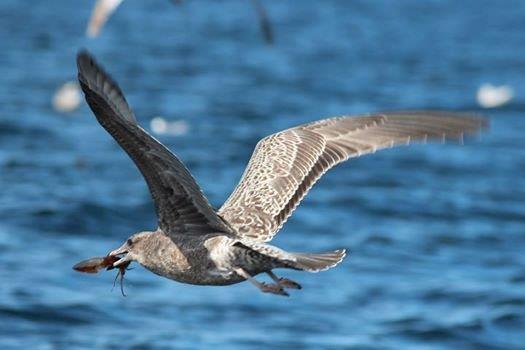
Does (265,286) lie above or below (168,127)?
below

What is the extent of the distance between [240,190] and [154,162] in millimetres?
1152

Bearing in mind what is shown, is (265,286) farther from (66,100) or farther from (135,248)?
(66,100)

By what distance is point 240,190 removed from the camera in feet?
22.5

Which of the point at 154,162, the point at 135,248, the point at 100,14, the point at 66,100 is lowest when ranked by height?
the point at 135,248

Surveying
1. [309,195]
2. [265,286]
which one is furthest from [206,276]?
[309,195]

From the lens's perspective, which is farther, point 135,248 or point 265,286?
point 135,248

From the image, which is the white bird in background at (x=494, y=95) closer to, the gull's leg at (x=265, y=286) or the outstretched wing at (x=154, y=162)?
the outstretched wing at (x=154, y=162)

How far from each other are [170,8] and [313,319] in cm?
1244

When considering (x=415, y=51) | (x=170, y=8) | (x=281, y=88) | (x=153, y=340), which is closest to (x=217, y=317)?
(x=153, y=340)

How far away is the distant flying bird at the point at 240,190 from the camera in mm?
5691

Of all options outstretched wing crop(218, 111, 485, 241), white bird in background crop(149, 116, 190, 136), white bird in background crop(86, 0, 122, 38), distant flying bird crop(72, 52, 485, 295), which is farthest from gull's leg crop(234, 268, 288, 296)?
white bird in background crop(149, 116, 190, 136)

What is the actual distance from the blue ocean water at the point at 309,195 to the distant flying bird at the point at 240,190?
10.5ft

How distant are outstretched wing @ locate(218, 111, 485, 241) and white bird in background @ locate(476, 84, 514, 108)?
10036 millimetres

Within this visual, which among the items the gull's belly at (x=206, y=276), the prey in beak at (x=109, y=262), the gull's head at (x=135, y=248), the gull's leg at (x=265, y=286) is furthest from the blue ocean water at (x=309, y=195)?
the gull's leg at (x=265, y=286)
